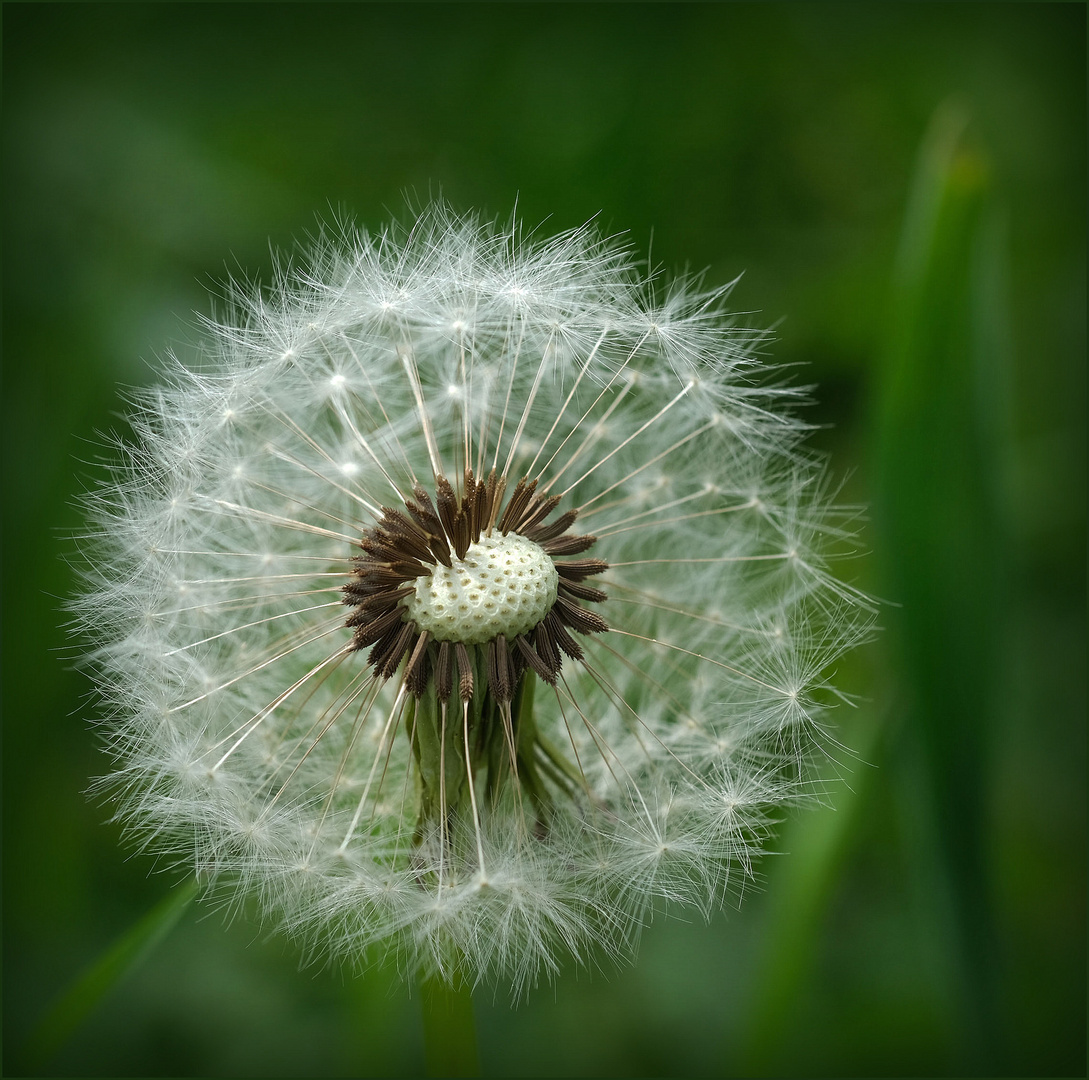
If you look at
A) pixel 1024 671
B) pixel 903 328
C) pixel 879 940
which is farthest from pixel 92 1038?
pixel 1024 671

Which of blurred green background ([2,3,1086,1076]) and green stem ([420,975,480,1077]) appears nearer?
green stem ([420,975,480,1077])

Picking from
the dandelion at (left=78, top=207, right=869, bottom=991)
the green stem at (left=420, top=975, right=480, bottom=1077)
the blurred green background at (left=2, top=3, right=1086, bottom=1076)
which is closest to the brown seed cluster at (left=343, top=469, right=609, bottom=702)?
the dandelion at (left=78, top=207, right=869, bottom=991)

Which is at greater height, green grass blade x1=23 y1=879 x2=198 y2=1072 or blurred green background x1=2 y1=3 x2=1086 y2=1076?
blurred green background x1=2 y1=3 x2=1086 y2=1076

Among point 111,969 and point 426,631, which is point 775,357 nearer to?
point 426,631

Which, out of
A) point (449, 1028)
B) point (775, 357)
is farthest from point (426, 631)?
point (775, 357)

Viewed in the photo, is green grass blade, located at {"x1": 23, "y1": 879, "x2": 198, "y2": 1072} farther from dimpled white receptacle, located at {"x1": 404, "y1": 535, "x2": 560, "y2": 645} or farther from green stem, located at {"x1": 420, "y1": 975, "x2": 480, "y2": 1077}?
dimpled white receptacle, located at {"x1": 404, "y1": 535, "x2": 560, "y2": 645}

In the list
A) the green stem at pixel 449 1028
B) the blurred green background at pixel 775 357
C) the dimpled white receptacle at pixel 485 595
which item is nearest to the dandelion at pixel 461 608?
the dimpled white receptacle at pixel 485 595

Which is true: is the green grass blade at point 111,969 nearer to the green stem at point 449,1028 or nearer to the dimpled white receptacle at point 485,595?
the green stem at point 449,1028

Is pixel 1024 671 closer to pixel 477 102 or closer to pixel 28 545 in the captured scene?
pixel 477 102
